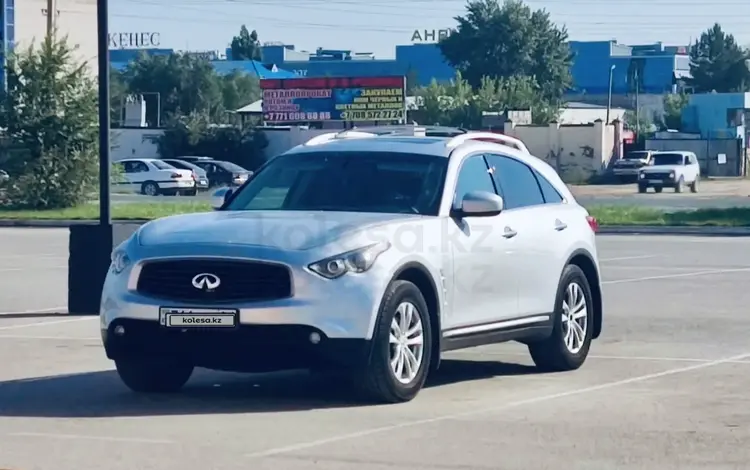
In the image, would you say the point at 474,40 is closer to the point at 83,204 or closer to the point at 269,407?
the point at 83,204

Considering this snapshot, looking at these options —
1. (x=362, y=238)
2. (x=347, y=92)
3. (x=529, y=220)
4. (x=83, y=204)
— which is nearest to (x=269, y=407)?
(x=362, y=238)

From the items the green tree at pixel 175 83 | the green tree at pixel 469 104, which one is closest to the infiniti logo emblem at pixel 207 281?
the green tree at pixel 469 104

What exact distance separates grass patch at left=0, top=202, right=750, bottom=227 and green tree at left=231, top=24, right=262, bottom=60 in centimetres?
13544

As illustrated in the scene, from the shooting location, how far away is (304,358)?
923 cm

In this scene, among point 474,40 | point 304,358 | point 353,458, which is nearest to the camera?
point 353,458

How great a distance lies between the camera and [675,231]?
36.0 meters

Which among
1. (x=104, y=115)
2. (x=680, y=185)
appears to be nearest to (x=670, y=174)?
(x=680, y=185)

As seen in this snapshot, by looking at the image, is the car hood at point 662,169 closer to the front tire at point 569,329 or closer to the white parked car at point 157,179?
the white parked car at point 157,179

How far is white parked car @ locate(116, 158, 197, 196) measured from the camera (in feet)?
193

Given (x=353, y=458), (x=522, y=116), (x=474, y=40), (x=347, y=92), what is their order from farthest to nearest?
(x=474, y=40) < (x=522, y=116) < (x=347, y=92) < (x=353, y=458)

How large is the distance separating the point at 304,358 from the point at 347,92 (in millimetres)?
65778

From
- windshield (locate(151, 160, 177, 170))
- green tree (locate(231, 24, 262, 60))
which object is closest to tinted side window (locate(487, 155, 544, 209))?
windshield (locate(151, 160, 177, 170))

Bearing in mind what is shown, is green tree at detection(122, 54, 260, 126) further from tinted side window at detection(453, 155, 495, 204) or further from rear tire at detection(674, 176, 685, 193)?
tinted side window at detection(453, 155, 495, 204)

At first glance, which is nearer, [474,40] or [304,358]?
[304,358]
